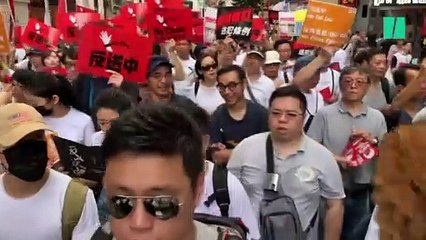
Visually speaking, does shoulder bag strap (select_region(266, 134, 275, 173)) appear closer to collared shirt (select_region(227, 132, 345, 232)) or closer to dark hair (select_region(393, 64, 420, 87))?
collared shirt (select_region(227, 132, 345, 232))

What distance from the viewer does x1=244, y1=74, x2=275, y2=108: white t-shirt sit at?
8211 millimetres

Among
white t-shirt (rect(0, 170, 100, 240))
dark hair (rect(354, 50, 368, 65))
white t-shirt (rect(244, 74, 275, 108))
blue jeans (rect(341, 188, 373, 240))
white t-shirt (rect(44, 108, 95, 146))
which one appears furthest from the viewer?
dark hair (rect(354, 50, 368, 65))

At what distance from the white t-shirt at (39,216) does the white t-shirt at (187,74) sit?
4993mm

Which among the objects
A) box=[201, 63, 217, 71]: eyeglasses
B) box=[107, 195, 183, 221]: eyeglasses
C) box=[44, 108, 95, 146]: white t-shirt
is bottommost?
box=[44, 108, 95, 146]: white t-shirt

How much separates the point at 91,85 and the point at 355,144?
2.87 metres

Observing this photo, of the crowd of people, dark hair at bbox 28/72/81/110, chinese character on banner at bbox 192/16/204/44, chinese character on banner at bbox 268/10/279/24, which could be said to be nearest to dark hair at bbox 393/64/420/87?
the crowd of people

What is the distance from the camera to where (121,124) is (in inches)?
84.4

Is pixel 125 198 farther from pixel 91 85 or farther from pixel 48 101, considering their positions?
pixel 91 85

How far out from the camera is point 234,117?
19.9 ft

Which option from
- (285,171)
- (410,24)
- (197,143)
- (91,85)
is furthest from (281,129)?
(410,24)

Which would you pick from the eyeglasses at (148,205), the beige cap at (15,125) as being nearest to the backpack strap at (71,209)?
the beige cap at (15,125)

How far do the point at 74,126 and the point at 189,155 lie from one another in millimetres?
3927

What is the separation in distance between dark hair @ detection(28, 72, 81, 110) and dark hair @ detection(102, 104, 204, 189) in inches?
152

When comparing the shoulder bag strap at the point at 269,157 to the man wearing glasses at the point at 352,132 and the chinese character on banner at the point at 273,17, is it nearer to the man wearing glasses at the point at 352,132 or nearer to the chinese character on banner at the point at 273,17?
the man wearing glasses at the point at 352,132
